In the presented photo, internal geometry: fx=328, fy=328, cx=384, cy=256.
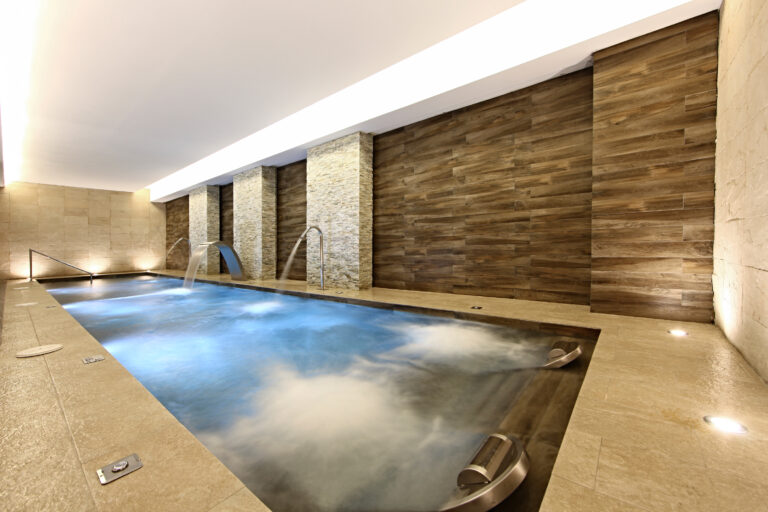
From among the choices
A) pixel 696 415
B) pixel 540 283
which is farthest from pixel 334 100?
pixel 696 415

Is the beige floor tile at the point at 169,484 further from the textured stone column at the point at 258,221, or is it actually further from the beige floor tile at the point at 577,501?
the textured stone column at the point at 258,221

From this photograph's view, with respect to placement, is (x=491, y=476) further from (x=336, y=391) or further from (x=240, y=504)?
(x=336, y=391)

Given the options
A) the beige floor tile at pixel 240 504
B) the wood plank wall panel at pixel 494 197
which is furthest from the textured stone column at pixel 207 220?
the beige floor tile at pixel 240 504

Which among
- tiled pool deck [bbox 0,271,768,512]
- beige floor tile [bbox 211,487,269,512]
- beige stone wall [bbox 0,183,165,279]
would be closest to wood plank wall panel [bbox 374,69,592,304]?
tiled pool deck [bbox 0,271,768,512]

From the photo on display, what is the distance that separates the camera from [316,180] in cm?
627

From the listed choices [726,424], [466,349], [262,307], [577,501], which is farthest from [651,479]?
[262,307]

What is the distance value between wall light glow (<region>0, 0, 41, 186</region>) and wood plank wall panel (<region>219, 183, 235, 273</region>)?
3.97 metres

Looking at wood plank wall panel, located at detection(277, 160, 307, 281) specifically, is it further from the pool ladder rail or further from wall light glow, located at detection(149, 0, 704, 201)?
the pool ladder rail

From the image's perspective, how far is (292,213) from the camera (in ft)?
24.8

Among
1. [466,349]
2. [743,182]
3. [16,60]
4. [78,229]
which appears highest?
[16,60]

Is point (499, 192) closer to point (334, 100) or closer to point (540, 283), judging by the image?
point (540, 283)

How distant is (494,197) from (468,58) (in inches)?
69.2

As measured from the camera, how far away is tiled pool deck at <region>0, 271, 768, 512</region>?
2.95ft

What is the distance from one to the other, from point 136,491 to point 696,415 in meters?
2.03
